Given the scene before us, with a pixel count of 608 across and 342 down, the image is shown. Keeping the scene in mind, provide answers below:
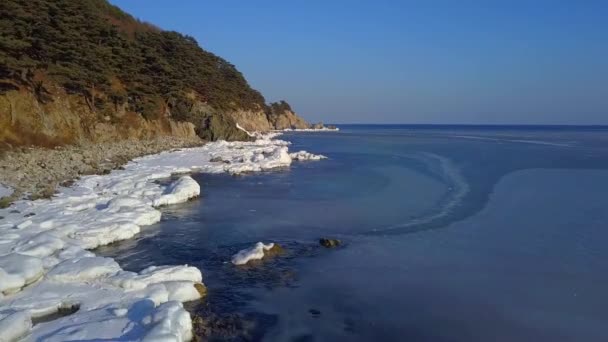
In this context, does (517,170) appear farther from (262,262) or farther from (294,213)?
(262,262)

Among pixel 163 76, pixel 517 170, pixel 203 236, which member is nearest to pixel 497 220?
pixel 203 236

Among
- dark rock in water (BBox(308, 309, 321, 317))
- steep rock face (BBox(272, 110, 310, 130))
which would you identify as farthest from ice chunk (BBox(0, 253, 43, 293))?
steep rock face (BBox(272, 110, 310, 130))

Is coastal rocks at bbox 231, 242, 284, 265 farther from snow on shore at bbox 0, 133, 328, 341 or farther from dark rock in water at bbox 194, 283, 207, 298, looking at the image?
dark rock in water at bbox 194, 283, 207, 298

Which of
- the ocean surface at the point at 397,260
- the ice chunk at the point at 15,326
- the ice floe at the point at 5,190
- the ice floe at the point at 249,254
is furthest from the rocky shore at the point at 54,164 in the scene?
the ice chunk at the point at 15,326

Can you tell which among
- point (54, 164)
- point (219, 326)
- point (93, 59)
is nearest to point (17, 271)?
point (219, 326)

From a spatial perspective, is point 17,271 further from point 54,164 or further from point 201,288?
point 54,164

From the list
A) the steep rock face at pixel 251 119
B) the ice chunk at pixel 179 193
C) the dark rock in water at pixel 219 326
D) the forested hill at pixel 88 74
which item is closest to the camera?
the dark rock in water at pixel 219 326

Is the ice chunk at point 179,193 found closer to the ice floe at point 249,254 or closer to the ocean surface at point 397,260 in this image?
the ocean surface at point 397,260
